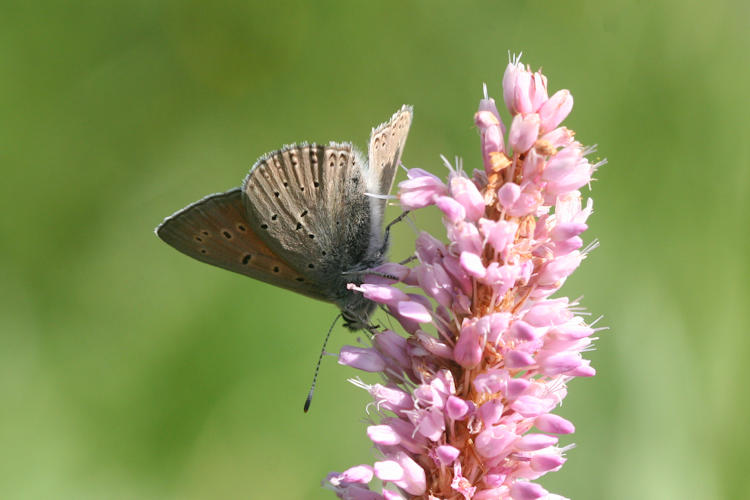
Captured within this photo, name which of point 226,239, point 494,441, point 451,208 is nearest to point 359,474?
point 494,441

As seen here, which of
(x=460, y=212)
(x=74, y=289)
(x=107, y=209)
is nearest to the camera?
(x=460, y=212)

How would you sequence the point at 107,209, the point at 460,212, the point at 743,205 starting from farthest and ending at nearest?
the point at 107,209 → the point at 743,205 → the point at 460,212

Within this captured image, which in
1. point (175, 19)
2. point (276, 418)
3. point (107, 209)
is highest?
point (175, 19)

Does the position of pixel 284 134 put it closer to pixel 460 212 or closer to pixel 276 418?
pixel 276 418

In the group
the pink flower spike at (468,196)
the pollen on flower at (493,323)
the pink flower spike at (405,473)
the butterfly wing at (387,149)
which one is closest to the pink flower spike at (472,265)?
the pollen on flower at (493,323)

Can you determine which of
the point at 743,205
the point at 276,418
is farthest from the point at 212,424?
the point at 743,205

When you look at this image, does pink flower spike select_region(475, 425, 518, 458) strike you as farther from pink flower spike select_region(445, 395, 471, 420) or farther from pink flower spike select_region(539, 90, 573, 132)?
pink flower spike select_region(539, 90, 573, 132)

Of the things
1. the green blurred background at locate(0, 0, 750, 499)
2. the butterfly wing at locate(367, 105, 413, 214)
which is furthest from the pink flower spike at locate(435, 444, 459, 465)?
the green blurred background at locate(0, 0, 750, 499)

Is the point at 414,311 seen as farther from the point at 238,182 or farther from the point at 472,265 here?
the point at 238,182
